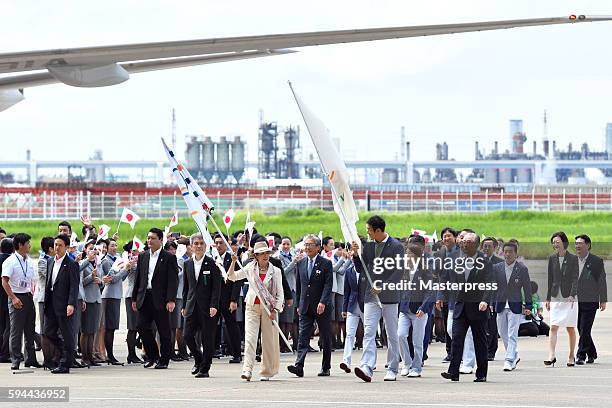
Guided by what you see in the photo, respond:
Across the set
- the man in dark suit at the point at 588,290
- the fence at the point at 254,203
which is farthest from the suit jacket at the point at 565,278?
the fence at the point at 254,203

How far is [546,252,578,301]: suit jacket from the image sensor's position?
1889cm

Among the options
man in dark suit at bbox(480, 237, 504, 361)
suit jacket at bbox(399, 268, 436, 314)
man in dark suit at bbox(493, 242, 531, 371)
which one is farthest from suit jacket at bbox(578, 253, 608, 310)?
suit jacket at bbox(399, 268, 436, 314)

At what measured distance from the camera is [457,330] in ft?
55.4

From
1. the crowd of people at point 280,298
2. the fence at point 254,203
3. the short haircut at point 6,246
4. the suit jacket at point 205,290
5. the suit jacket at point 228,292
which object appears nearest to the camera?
the crowd of people at point 280,298

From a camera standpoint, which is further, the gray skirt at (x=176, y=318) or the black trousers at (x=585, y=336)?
the gray skirt at (x=176, y=318)

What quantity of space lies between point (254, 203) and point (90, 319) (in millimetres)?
67017

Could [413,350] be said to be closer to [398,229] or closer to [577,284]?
[577,284]

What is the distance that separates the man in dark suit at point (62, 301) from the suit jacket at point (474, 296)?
4551 millimetres

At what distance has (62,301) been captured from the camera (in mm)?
17953

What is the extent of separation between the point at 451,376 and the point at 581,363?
→ 2.94 metres

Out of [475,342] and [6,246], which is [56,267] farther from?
[475,342]

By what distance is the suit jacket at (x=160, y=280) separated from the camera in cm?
1875

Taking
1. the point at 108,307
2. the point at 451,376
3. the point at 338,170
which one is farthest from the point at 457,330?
the point at 108,307

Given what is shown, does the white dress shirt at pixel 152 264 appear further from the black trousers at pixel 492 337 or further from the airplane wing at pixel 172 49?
the airplane wing at pixel 172 49
